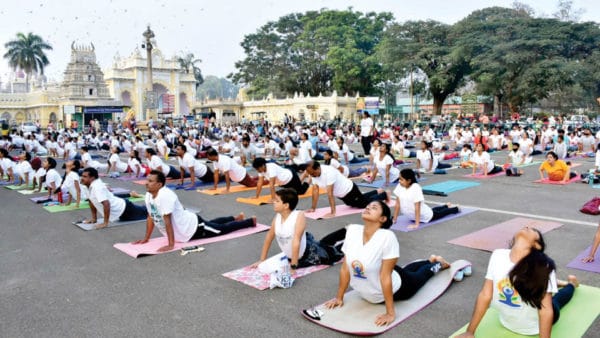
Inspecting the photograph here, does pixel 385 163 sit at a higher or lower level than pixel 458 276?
higher

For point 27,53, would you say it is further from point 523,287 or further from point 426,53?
point 523,287

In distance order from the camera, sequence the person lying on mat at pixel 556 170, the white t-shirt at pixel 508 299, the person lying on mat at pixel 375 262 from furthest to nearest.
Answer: the person lying on mat at pixel 556 170 < the person lying on mat at pixel 375 262 < the white t-shirt at pixel 508 299

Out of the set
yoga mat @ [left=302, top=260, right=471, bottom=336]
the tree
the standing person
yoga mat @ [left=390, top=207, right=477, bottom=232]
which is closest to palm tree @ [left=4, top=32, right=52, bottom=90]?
the tree

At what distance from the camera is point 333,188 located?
8.27 meters

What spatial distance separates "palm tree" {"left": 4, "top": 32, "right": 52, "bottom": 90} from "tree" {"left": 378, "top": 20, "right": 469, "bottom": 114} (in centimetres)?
4161

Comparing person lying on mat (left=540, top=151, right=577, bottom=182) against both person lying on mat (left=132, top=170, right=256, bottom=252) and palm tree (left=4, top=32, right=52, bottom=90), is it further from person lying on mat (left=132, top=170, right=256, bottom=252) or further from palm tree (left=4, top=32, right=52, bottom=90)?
palm tree (left=4, top=32, right=52, bottom=90)

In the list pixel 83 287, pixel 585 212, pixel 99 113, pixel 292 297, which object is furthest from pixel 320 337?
pixel 99 113

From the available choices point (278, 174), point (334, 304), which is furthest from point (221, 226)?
point (334, 304)

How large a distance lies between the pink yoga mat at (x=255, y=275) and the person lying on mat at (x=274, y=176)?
11.3 ft

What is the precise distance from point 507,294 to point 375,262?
97 cm

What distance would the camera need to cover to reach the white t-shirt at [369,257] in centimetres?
385

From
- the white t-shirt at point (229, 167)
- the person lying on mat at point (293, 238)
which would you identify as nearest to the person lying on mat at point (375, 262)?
the person lying on mat at point (293, 238)

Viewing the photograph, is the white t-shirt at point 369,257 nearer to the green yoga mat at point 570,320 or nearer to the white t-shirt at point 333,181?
the green yoga mat at point 570,320

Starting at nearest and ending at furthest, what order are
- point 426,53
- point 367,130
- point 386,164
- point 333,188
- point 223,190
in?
point 333,188 < point 223,190 < point 386,164 < point 367,130 < point 426,53
